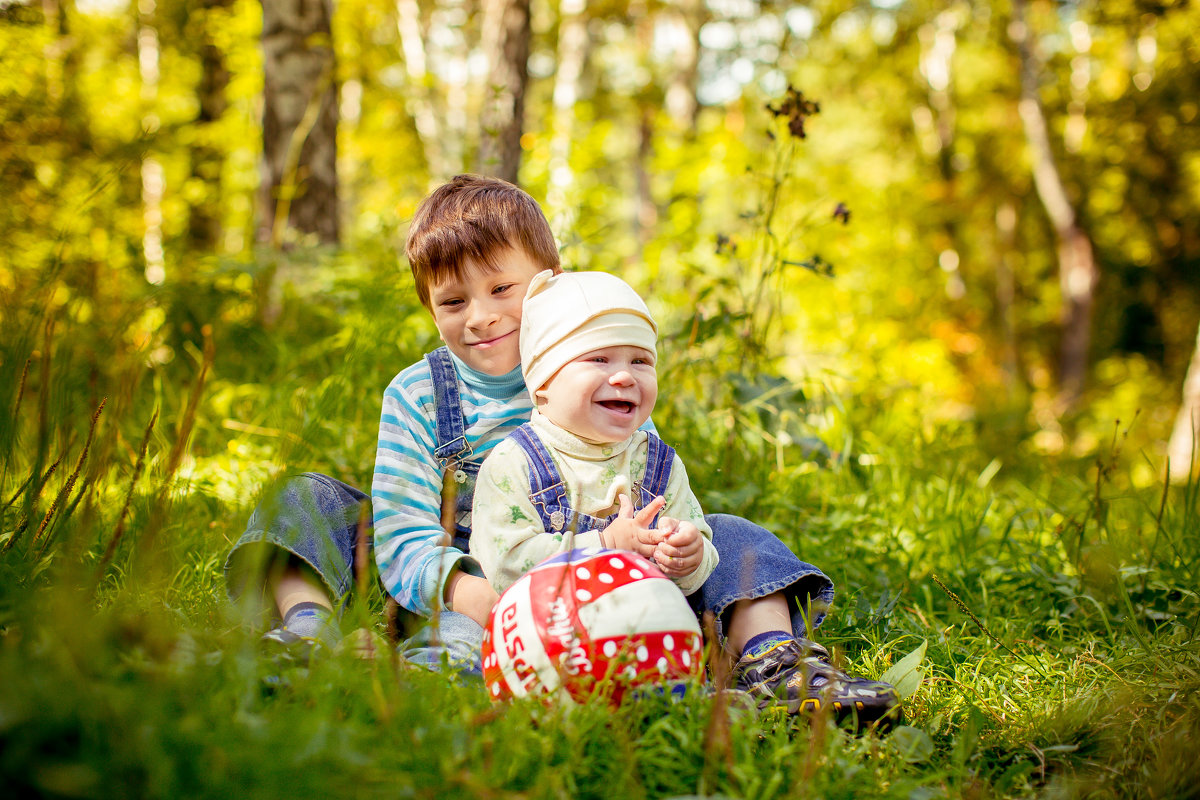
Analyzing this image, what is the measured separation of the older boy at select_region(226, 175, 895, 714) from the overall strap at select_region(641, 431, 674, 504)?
Answer: 0.28 meters

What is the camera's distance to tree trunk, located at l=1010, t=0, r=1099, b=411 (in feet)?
36.2

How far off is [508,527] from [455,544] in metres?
0.36

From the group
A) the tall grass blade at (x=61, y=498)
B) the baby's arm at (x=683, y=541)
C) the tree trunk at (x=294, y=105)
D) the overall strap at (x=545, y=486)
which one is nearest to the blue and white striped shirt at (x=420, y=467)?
the overall strap at (x=545, y=486)

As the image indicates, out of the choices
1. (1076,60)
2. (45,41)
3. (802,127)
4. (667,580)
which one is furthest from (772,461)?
(1076,60)

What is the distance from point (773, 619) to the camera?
193 centimetres

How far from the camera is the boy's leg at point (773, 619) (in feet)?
5.23

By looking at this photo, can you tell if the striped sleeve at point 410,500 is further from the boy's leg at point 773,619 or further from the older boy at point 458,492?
the boy's leg at point 773,619

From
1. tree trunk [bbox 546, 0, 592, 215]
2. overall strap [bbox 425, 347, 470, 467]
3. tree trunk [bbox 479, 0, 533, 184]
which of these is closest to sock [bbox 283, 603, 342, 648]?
overall strap [bbox 425, 347, 470, 467]

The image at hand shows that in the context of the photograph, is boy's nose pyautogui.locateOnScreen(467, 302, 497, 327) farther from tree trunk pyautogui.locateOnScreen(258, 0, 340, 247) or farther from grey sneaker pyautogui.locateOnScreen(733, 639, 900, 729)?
tree trunk pyautogui.locateOnScreen(258, 0, 340, 247)

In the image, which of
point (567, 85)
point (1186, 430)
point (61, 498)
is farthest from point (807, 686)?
point (567, 85)

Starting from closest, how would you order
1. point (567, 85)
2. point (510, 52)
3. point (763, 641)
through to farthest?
point (763, 641) < point (510, 52) < point (567, 85)

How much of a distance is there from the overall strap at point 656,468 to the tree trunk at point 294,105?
13.0ft

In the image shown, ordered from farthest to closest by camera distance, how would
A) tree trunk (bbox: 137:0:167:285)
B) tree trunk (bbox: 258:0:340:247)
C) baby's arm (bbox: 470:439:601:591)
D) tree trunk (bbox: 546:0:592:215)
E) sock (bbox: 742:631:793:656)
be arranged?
tree trunk (bbox: 137:0:167:285) < tree trunk (bbox: 258:0:340:247) < tree trunk (bbox: 546:0:592:215) < sock (bbox: 742:631:793:656) < baby's arm (bbox: 470:439:601:591)

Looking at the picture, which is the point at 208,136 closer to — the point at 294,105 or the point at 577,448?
the point at 294,105
